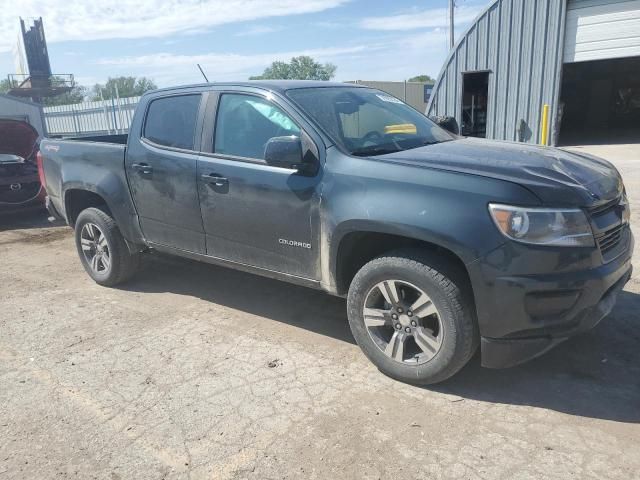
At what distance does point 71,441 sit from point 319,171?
2.10m

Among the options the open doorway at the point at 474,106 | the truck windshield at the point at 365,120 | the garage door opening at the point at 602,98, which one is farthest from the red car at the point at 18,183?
the garage door opening at the point at 602,98

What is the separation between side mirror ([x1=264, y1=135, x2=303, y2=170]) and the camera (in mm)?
3328

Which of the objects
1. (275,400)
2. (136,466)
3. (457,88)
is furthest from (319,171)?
(457,88)

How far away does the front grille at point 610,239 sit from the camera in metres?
2.88

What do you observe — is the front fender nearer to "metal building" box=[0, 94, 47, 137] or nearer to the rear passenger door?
the rear passenger door

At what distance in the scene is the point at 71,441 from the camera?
9.28ft

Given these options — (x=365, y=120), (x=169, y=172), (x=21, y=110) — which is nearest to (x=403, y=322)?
(x=365, y=120)

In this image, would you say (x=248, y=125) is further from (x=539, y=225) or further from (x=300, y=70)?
(x=300, y=70)

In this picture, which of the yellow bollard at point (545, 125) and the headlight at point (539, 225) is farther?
the yellow bollard at point (545, 125)

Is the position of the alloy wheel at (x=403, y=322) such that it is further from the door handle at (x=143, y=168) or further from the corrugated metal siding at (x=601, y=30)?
the corrugated metal siding at (x=601, y=30)

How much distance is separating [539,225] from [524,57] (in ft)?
44.1

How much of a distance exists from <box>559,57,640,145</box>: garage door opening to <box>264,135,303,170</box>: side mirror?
2204 centimetres

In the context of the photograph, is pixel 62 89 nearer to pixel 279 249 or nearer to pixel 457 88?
pixel 457 88

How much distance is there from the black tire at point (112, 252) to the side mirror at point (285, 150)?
2315 millimetres
